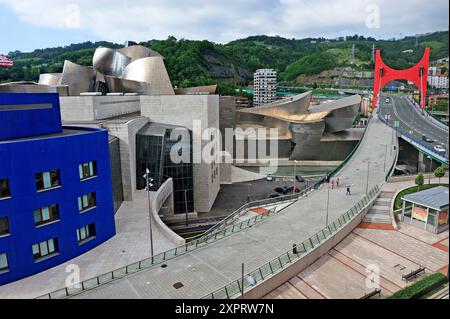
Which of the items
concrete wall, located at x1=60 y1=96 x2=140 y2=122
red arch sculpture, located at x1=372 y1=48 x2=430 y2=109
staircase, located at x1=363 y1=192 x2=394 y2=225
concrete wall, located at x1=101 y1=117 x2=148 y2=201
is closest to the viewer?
staircase, located at x1=363 y1=192 x2=394 y2=225

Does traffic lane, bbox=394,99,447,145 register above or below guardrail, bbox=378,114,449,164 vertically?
above

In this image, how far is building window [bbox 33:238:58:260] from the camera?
54.6ft

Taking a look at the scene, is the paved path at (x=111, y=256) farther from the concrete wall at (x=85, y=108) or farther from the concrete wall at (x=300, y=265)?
the concrete wall at (x=85, y=108)

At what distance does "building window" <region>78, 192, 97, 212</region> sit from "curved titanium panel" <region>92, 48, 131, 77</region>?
37.0 m

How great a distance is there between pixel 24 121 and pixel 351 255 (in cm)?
1950

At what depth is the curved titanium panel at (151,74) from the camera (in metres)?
44.8

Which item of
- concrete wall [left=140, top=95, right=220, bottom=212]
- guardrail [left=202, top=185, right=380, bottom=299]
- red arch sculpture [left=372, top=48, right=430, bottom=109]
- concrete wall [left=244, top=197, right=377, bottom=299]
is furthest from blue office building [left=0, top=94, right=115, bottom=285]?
red arch sculpture [left=372, top=48, right=430, bottom=109]

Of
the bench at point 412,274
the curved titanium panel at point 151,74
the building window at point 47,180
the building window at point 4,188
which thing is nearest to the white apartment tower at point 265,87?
the curved titanium panel at point 151,74

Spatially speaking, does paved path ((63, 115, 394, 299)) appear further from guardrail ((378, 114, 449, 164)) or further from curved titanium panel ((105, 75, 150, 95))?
curved titanium panel ((105, 75, 150, 95))

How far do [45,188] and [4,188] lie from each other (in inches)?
68.9

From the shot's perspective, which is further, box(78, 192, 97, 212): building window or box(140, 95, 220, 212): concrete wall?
box(140, 95, 220, 212): concrete wall

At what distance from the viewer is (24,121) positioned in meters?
17.5

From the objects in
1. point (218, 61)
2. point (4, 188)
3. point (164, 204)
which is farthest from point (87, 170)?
point (218, 61)

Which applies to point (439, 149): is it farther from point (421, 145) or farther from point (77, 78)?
point (77, 78)
